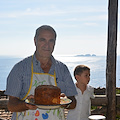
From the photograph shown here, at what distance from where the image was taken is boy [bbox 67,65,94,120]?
3805mm

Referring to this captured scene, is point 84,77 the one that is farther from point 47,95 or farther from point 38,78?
point 47,95

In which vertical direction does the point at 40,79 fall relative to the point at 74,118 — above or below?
above

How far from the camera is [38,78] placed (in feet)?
7.62

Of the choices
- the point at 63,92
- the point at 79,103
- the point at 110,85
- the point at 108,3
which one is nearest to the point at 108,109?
the point at 110,85

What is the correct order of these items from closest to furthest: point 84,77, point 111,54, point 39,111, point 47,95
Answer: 1. point 47,95
2. point 39,111
3. point 84,77
4. point 111,54

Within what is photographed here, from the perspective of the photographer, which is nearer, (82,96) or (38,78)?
(38,78)

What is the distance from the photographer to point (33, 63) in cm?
234

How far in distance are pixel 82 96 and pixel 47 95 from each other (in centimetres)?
177

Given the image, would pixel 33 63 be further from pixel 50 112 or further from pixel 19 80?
pixel 50 112

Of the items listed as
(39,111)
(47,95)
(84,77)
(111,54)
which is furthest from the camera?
(111,54)

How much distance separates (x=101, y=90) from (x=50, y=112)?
367 cm

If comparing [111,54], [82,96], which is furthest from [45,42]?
[111,54]

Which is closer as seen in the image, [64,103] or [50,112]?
[64,103]

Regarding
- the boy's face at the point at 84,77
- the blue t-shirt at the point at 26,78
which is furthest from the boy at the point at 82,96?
the blue t-shirt at the point at 26,78
